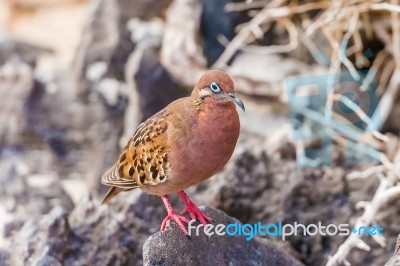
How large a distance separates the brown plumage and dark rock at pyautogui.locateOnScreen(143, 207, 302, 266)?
7 cm

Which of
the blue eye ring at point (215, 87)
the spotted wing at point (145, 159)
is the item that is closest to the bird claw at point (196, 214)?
the spotted wing at point (145, 159)

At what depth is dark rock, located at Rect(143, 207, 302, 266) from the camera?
7.01 feet

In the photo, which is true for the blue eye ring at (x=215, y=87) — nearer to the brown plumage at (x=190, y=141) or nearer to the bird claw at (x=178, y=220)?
the brown plumage at (x=190, y=141)

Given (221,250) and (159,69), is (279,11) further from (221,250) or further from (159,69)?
(221,250)

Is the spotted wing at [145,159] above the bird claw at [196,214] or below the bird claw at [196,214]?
above

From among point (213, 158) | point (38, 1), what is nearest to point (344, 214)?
point (213, 158)

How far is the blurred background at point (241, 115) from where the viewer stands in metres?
2.86

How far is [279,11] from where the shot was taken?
155 inches

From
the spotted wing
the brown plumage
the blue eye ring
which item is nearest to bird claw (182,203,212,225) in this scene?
the brown plumage

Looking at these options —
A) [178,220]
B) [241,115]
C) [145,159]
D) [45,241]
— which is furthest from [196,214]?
[241,115]

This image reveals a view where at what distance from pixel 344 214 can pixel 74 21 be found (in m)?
4.87

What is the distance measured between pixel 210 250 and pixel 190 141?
44 cm

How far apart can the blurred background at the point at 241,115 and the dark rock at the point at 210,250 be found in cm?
28

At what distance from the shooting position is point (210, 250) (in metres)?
2.32
